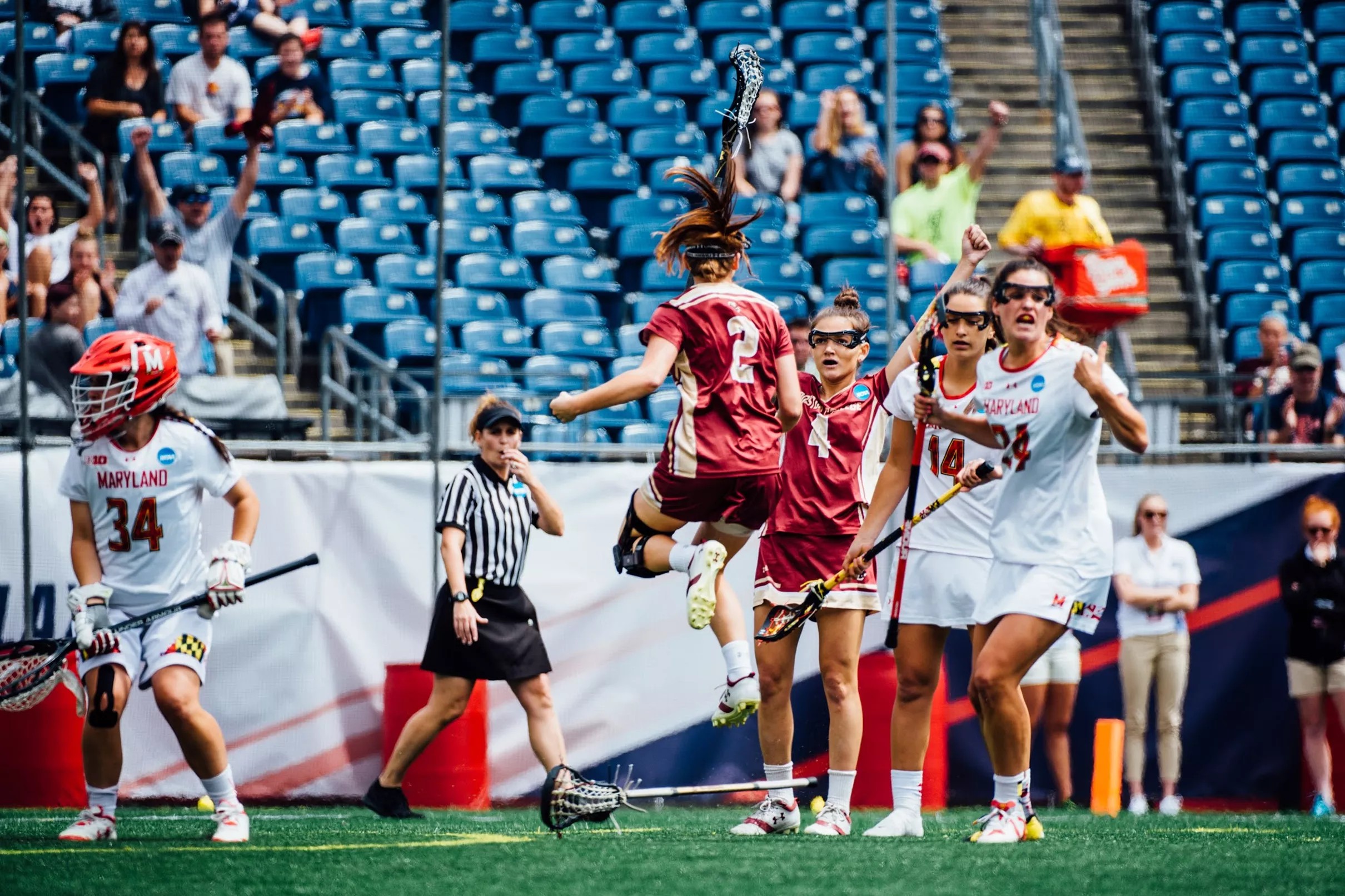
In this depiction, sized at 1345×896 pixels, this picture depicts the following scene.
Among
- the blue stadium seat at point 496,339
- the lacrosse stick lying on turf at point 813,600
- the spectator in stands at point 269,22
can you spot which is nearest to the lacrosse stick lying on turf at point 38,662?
the lacrosse stick lying on turf at point 813,600

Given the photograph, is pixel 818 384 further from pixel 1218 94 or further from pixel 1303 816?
pixel 1218 94

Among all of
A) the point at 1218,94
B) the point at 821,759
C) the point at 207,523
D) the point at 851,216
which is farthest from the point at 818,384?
the point at 1218,94

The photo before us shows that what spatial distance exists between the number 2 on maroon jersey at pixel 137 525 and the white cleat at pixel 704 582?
2.21 m

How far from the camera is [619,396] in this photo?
6.38 metres

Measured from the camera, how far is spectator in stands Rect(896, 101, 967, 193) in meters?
13.4

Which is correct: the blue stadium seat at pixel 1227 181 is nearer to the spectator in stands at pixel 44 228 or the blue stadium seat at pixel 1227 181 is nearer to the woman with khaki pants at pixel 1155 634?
the woman with khaki pants at pixel 1155 634

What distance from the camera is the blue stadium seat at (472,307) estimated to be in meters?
12.9

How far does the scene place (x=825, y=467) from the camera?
755cm

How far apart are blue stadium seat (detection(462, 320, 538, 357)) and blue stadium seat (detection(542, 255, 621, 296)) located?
890 millimetres

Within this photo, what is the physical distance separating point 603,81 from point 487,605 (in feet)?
24.9

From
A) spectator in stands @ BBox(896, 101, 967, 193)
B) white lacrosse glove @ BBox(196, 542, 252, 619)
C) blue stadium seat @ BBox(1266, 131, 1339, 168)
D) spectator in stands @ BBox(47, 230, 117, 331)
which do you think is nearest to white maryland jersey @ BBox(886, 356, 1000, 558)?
white lacrosse glove @ BBox(196, 542, 252, 619)

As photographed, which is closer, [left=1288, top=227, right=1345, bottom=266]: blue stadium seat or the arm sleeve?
the arm sleeve

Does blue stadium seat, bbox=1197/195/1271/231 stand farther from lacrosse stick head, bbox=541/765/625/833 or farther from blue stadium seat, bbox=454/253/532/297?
lacrosse stick head, bbox=541/765/625/833

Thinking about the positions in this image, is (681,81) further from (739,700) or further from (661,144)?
(739,700)
